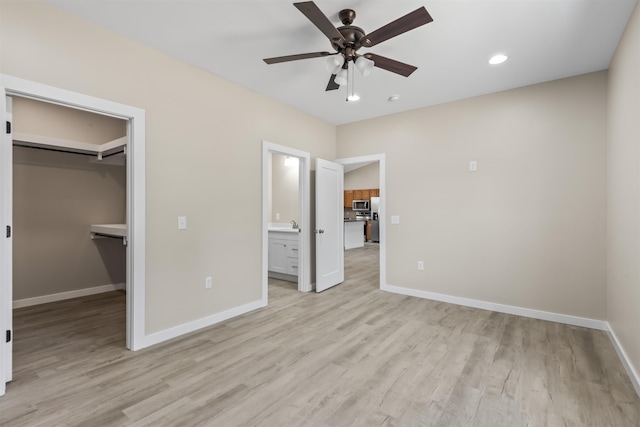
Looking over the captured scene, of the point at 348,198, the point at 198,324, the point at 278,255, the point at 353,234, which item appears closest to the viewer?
the point at 198,324

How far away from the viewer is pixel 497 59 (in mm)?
2830

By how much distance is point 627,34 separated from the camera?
2275 mm

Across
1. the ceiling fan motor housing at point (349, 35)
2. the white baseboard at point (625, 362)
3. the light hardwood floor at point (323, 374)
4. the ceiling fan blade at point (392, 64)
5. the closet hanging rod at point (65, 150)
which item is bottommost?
the light hardwood floor at point (323, 374)

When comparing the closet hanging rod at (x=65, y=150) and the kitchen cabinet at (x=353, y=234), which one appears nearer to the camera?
the closet hanging rod at (x=65, y=150)

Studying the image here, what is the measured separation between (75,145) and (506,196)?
17.8ft

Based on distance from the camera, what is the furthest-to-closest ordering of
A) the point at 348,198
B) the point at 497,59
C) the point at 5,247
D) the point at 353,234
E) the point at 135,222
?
1. the point at 348,198
2. the point at 353,234
3. the point at 497,59
4. the point at 135,222
5. the point at 5,247

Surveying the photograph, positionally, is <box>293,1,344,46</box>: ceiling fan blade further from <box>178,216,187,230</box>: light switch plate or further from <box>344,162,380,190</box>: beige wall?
<box>344,162,380,190</box>: beige wall

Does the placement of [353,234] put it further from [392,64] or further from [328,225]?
[392,64]

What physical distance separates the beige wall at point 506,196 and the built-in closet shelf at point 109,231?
3476 millimetres

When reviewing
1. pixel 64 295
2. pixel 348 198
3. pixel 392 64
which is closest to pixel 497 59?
pixel 392 64

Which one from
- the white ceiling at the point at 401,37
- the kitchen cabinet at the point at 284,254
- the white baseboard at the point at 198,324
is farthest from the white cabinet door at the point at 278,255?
the white ceiling at the point at 401,37

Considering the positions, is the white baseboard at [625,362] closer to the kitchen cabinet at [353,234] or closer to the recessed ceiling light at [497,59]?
the recessed ceiling light at [497,59]

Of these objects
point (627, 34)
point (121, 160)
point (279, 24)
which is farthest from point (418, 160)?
point (121, 160)

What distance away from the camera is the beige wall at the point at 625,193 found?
204cm
